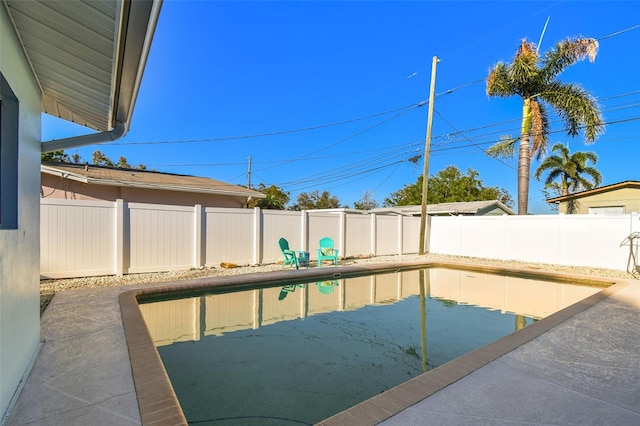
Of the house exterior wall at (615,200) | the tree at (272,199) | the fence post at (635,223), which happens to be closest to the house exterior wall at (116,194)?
the tree at (272,199)

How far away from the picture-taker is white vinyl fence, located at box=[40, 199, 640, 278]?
25.3 feet

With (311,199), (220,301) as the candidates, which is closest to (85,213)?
(220,301)

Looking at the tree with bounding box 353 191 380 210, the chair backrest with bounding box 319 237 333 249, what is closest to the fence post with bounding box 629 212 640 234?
the chair backrest with bounding box 319 237 333 249

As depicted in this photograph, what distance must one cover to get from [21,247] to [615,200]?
2312 centimetres

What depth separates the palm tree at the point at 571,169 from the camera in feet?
78.9

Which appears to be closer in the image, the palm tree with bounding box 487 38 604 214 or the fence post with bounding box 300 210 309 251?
the fence post with bounding box 300 210 309 251

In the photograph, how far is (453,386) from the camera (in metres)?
2.92

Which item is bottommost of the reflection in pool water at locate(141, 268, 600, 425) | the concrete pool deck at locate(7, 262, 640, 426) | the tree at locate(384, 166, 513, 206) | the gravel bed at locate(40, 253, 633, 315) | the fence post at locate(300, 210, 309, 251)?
the reflection in pool water at locate(141, 268, 600, 425)

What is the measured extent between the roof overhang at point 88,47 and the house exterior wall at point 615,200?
Answer: 71.5 feet

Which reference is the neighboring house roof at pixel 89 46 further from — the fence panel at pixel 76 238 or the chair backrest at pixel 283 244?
the chair backrest at pixel 283 244

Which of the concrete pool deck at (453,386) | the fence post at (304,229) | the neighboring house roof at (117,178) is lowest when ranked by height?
the concrete pool deck at (453,386)

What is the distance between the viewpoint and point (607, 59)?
14.3m

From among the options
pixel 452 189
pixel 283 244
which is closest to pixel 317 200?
pixel 452 189

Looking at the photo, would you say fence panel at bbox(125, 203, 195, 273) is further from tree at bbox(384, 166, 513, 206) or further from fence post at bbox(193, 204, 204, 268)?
tree at bbox(384, 166, 513, 206)
